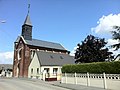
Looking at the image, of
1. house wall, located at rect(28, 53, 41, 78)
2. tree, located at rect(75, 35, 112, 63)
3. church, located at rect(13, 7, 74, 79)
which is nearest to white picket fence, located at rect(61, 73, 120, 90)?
tree, located at rect(75, 35, 112, 63)

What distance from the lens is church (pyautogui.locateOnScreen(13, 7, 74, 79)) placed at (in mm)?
47156

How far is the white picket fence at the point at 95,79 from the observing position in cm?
2058

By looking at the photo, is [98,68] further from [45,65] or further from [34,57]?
[34,57]

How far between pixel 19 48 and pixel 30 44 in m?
4.42

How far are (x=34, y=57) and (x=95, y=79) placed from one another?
27.6m

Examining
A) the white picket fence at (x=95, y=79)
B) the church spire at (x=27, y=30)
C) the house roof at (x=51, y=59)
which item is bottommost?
the white picket fence at (x=95, y=79)

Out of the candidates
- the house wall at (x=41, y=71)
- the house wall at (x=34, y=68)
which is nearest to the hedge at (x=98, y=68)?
the house wall at (x=41, y=71)

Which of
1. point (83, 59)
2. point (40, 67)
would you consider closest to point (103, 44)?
point (83, 59)

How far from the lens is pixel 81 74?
26859 millimetres

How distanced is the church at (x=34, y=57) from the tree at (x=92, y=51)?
319 inches

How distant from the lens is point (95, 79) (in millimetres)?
23625

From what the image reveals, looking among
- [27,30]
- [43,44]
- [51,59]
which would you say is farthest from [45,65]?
[27,30]

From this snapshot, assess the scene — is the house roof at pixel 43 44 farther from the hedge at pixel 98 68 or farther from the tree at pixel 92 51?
the hedge at pixel 98 68

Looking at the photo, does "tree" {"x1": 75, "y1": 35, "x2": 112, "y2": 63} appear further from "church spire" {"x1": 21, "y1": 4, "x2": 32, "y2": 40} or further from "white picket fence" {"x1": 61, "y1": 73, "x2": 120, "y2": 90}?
"church spire" {"x1": 21, "y1": 4, "x2": 32, "y2": 40}
